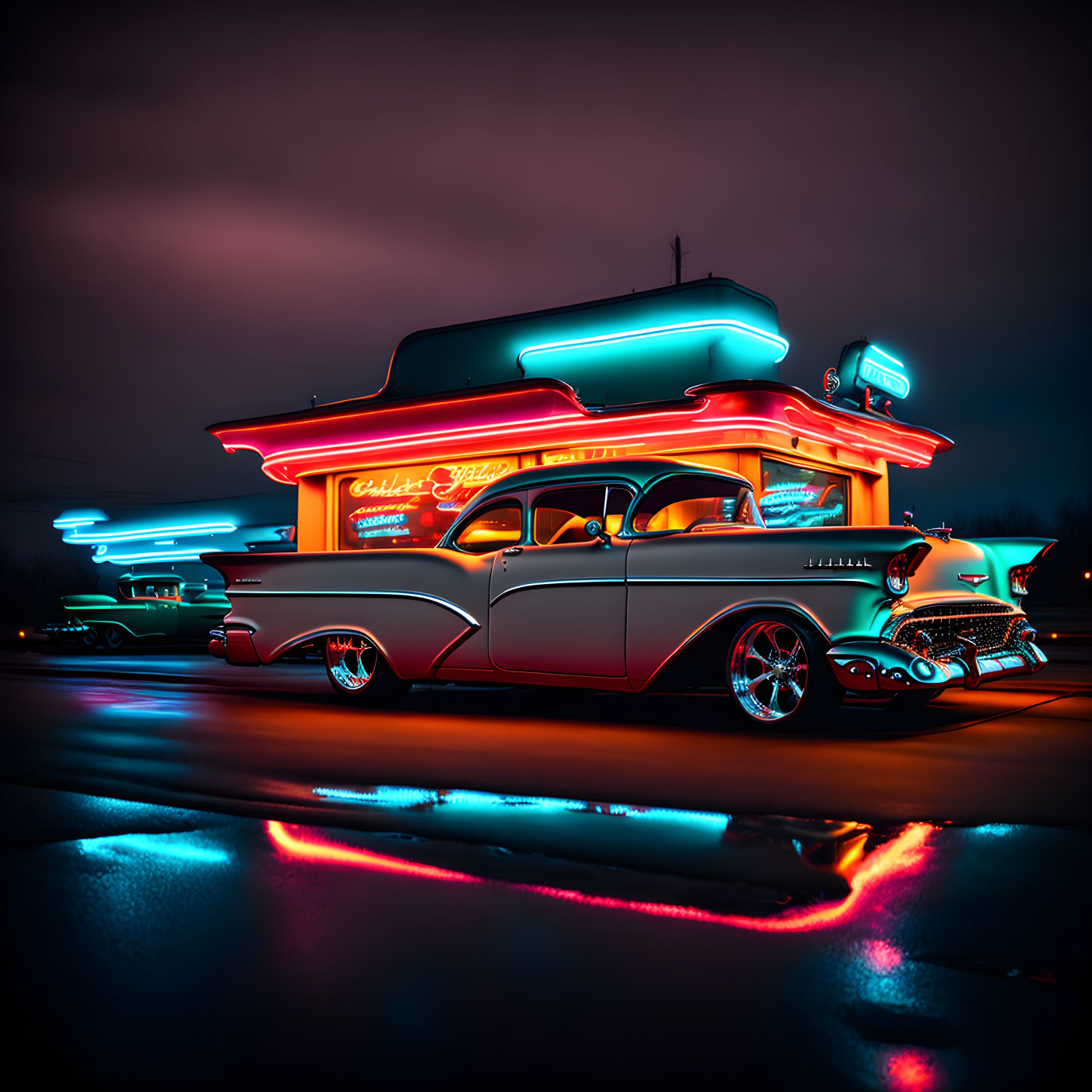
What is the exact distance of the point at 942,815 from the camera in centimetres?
418

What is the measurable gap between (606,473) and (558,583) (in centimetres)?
94

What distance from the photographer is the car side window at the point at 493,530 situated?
25.9ft

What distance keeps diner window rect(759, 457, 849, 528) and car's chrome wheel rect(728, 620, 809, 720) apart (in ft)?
27.9

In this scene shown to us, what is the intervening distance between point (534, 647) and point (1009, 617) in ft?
11.9

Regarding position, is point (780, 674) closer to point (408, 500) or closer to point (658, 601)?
point (658, 601)

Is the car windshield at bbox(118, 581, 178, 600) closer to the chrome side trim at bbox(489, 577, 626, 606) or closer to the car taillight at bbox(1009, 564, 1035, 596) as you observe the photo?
the chrome side trim at bbox(489, 577, 626, 606)

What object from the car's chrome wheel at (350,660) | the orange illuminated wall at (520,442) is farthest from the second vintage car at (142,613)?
the car's chrome wheel at (350,660)

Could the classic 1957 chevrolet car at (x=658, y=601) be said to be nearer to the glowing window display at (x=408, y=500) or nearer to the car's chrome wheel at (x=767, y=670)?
the car's chrome wheel at (x=767, y=670)

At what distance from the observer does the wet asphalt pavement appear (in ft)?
6.79

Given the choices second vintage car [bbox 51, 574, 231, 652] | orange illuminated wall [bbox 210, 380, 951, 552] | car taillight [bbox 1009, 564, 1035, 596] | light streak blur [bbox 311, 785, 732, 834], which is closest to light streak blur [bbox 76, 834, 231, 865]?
light streak blur [bbox 311, 785, 732, 834]

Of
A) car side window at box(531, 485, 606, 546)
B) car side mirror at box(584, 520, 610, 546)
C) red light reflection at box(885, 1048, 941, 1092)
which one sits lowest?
red light reflection at box(885, 1048, 941, 1092)

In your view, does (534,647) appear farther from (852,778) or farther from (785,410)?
(785,410)

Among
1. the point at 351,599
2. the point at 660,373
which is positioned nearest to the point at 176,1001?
the point at 351,599

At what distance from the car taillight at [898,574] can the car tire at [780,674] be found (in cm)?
55
